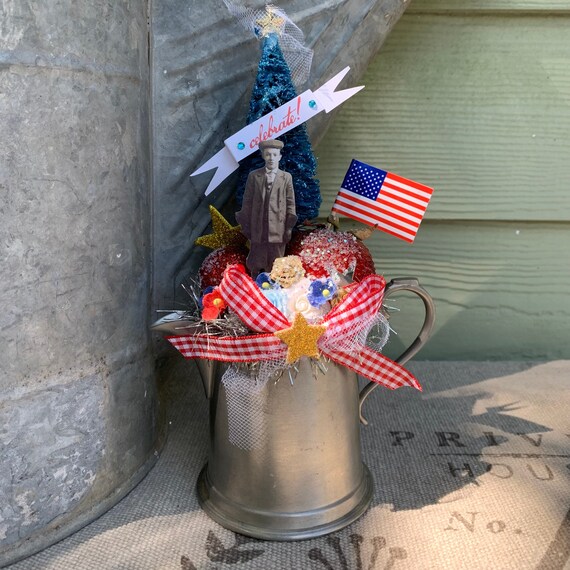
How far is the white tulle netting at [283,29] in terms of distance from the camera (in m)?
0.91

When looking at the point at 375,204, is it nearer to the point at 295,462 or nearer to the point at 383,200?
the point at 383,200

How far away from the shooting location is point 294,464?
0.76m

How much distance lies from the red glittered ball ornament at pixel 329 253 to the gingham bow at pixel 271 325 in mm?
56

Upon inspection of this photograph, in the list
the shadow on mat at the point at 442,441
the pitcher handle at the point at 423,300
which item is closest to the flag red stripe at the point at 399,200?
the pitcher handle at the point at 423,300

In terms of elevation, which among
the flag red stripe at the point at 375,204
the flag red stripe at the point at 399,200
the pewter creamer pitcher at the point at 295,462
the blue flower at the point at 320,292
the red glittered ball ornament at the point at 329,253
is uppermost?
the flag red stripe at the point at 399,200

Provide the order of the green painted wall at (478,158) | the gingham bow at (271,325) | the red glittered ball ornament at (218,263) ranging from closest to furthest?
the gingham bow at (271,325) → the red glittered ball ornament at (218,263) → the green painted wall at (478,158)

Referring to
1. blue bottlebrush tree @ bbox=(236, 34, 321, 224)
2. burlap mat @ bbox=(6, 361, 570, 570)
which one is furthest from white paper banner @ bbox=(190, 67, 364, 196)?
burlap mat @ bbox=(6, 361, 570, 570)

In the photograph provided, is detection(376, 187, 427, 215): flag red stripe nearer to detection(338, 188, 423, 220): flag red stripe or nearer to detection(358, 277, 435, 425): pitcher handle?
detection(338, 188, 423, 220): flag red stripe

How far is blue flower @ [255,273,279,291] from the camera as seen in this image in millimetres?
753

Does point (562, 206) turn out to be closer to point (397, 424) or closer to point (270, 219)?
point (397, 424)

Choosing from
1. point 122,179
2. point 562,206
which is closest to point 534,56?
point 562,206

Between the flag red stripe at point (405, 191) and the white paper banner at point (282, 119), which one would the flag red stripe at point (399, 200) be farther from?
the white paper banner at point (282, 119)

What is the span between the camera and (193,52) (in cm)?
95

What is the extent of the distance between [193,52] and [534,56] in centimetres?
69
